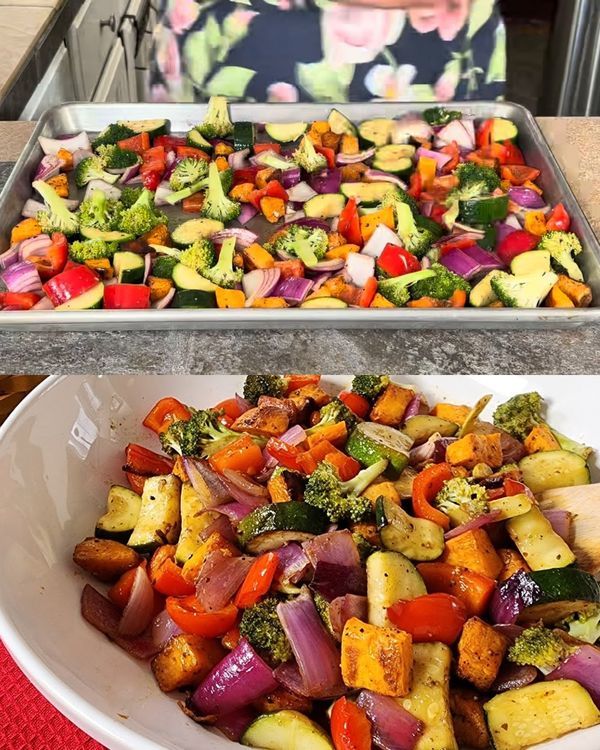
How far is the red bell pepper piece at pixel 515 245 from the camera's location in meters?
1.39

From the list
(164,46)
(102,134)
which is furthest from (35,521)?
(164,46)

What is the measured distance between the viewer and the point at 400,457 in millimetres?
1202

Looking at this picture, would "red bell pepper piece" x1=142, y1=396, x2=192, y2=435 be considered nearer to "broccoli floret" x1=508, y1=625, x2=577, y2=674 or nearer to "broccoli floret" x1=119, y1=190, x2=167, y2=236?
"broccoli floret" x1=119, y1=190, x2=167, y2=236

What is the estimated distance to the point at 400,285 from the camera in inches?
51.1

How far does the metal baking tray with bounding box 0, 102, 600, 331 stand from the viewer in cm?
113

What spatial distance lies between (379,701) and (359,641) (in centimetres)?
6

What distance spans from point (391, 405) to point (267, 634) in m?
0.45

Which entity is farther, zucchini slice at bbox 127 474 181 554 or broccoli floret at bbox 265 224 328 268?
broccoli floret at bbox 265 224 328 268

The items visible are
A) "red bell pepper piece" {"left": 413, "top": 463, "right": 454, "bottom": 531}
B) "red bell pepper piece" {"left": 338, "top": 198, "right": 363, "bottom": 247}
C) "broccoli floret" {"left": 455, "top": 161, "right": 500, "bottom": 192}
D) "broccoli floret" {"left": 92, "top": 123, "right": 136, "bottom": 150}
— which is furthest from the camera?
"broccoli floret" {"left": 92, "top": 123, "right": 136, "bottom": 150}

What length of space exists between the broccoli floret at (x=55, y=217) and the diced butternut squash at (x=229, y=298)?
29 cm

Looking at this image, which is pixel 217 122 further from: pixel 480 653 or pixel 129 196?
pixel 480 653

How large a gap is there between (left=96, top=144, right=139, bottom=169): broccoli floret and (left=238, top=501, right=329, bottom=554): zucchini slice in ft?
2.53

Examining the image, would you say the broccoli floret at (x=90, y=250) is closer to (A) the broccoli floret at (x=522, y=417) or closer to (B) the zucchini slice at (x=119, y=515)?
(B) the zucchini slice at (x=119, y=515)

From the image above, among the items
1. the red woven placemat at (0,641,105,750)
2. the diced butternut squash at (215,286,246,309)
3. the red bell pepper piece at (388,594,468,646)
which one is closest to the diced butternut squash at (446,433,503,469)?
the red bell pepper piece at (388,594,468,646)
